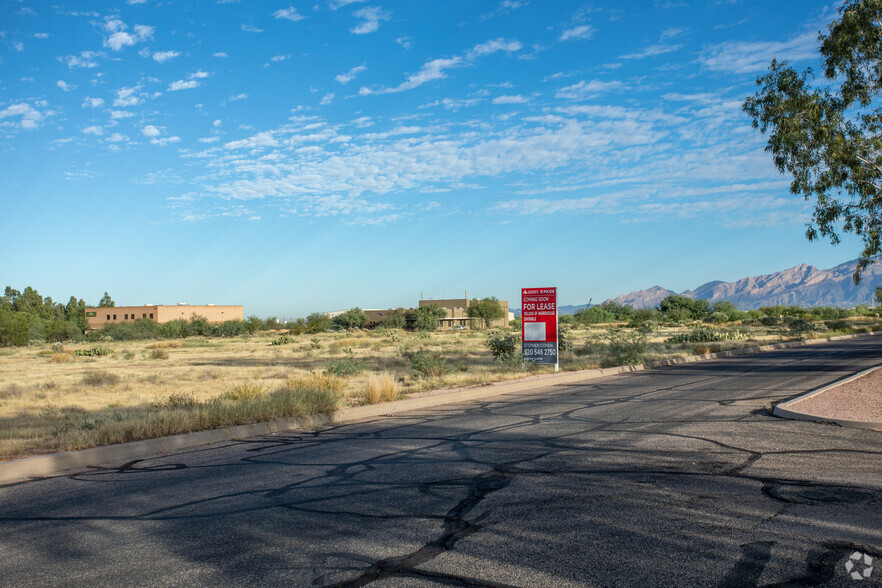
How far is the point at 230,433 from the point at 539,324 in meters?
14.4

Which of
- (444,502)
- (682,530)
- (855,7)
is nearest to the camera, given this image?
(682,530)

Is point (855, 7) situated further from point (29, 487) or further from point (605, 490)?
point (29, 487)

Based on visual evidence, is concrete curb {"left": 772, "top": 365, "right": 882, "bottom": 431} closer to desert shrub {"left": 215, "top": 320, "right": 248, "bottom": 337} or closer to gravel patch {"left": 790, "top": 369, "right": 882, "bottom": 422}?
gravel patch {"left": 790, "top": 369, "right": 882, "bottom": 422}

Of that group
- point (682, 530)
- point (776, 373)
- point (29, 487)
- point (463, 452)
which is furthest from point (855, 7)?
point (29, 487)

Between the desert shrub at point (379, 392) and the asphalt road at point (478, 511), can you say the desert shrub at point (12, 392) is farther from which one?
the asphalt road at point (478, 511)

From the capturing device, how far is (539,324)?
79.9 ft

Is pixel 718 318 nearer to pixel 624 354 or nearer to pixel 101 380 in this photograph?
pixel 624 354

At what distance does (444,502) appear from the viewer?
672cm

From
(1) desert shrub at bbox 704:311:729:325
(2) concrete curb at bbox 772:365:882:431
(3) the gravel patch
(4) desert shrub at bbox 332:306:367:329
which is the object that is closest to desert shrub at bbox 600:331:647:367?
(3) the gravel patch

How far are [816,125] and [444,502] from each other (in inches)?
604

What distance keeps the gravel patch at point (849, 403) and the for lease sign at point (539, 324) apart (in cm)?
985

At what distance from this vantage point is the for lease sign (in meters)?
24.1

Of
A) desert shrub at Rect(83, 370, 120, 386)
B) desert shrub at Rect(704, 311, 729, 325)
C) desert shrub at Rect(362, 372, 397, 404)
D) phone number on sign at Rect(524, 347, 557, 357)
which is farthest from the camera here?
desert shrub at Rect(704, 311, 729, 325)

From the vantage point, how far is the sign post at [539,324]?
24125 millimetres
